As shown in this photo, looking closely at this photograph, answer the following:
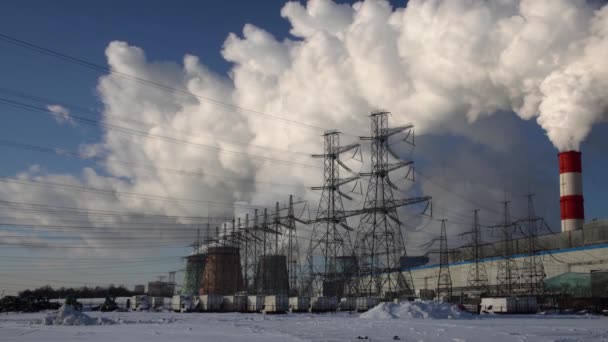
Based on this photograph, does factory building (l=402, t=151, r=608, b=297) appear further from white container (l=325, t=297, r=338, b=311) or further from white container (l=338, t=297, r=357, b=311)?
white container (l=325, t=297, r=338, b=311)

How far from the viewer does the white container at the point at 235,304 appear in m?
73.8

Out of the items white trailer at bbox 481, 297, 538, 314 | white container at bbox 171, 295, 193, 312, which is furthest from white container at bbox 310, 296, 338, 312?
white trailer at bbox 481, 297, 538, 314

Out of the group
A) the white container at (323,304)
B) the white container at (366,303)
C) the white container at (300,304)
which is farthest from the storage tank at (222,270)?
the white container at (366,303)

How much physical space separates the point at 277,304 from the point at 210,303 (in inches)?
516

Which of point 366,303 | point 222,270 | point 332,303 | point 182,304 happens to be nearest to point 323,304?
point 332,303

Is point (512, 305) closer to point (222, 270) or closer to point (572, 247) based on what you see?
point (572, 247)

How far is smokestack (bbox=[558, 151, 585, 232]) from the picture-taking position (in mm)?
76938

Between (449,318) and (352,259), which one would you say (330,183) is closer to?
(352,259)

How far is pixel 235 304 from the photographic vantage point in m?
74.8

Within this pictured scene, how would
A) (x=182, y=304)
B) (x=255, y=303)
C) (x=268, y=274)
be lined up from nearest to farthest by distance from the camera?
(x=255, y=303)
(x=182, y=304)
(x=268, y=274)

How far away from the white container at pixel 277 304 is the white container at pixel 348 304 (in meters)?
6.29

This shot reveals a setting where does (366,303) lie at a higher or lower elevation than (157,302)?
higher

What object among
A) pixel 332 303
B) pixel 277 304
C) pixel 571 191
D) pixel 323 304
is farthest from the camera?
pixel 571 191

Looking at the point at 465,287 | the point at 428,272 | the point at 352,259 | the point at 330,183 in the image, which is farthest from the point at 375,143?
the point at 428,272
